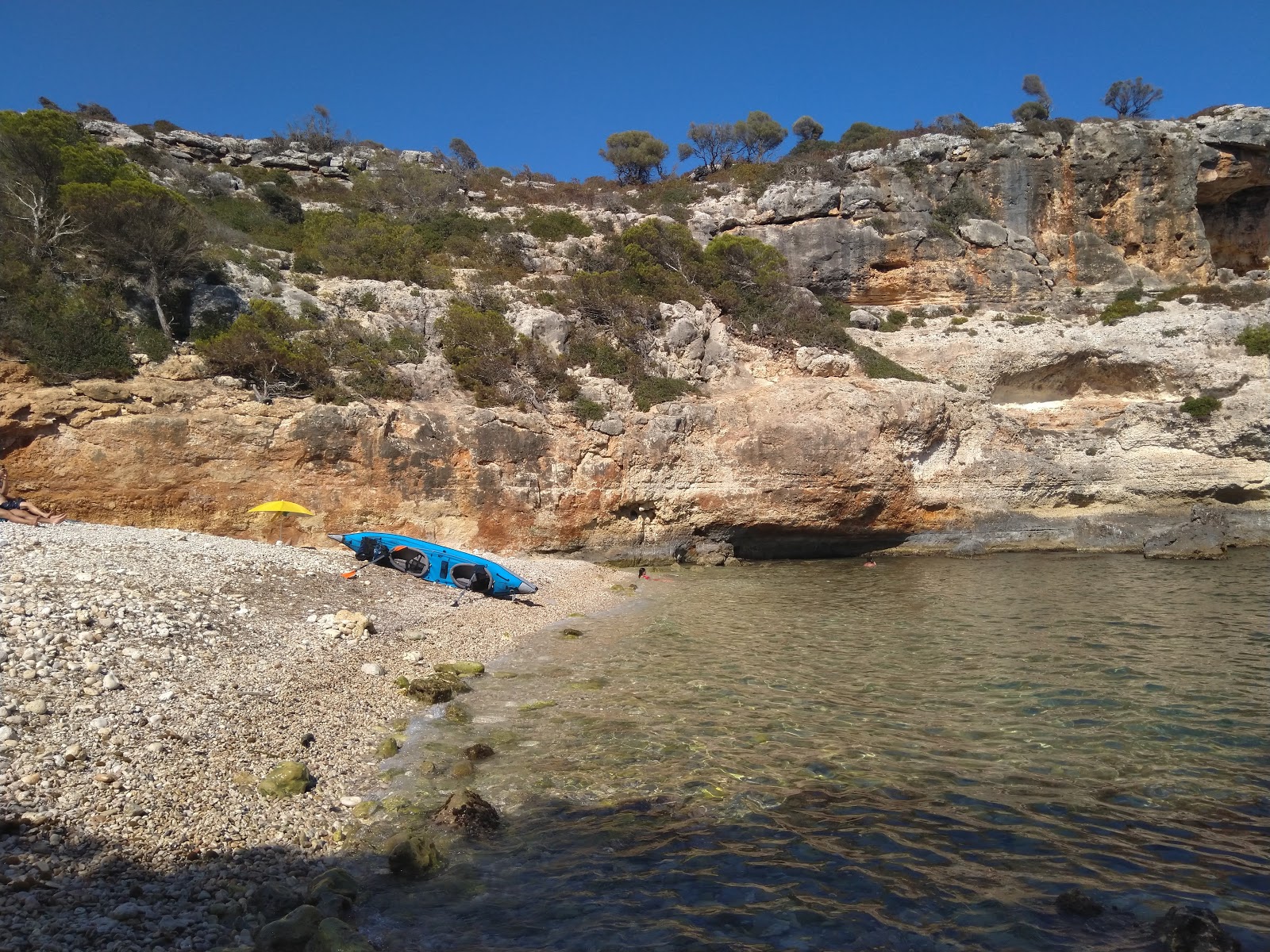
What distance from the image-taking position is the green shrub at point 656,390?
21.8m

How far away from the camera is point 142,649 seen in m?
7.98

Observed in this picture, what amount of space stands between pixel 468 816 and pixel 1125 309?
32511 mm

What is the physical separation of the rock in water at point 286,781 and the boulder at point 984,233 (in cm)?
3568

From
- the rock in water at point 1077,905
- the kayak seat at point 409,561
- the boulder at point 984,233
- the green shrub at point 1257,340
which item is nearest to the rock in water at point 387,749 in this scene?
the rock in water at point 1077,905

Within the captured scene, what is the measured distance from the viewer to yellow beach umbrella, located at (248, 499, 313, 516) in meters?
15.9

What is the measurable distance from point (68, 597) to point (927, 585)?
17289 millimetres

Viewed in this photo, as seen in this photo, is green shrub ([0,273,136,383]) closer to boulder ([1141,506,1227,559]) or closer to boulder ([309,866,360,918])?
boulder ([309,866,360,918])

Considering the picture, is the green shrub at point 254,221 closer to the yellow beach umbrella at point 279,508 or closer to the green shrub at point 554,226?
the green shrub at point 554,226

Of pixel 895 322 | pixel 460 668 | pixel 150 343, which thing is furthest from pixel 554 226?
pixel 460 668

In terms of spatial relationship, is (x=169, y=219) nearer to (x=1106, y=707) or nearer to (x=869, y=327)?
(x=1106, y=707)

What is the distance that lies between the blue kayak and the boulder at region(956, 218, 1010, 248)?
94.5 feet

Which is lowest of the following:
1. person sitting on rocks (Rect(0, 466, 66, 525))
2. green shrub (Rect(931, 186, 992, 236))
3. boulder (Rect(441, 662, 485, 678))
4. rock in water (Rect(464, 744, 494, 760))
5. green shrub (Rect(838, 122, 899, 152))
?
rock in water (Rect(464, 744, 494, 760))

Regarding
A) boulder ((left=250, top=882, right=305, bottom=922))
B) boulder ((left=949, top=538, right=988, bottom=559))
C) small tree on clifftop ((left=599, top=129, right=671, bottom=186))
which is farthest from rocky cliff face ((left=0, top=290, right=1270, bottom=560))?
small tree on clifftop ((left=599, top=129, right=671, bottom=186))

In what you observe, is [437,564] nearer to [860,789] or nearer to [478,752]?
[478,752]
